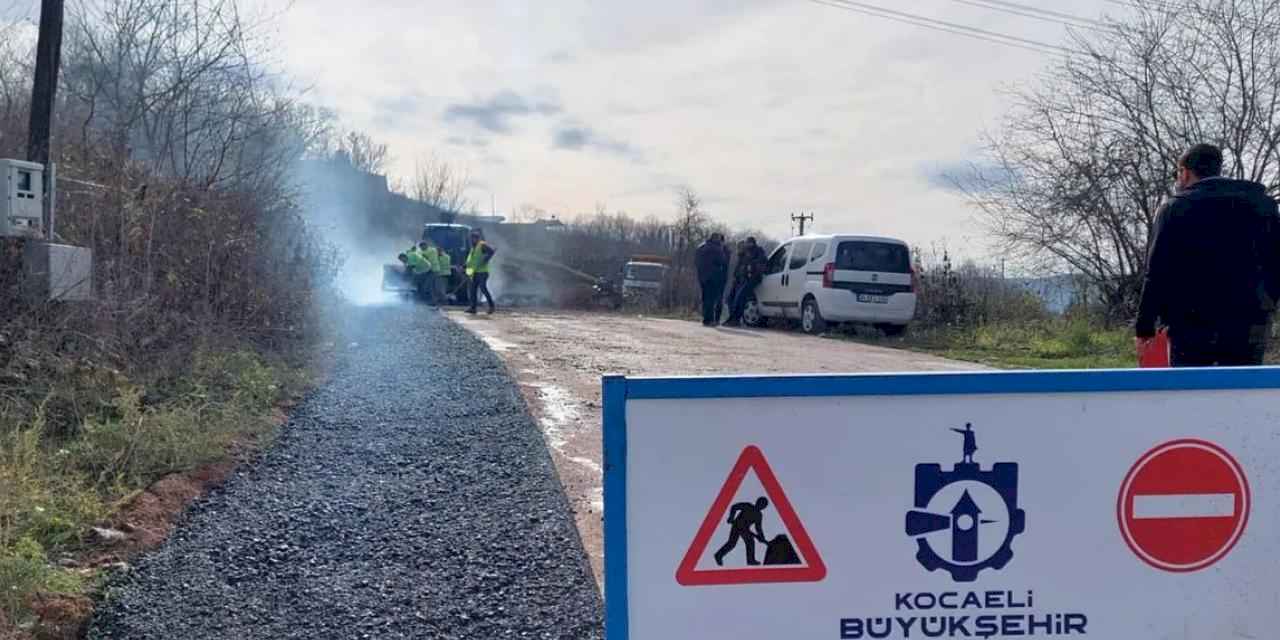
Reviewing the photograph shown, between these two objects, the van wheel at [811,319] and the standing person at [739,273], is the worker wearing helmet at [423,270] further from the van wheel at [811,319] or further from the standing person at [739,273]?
the van wheel at [811,319]

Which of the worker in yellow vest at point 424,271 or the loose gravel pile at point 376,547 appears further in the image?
the worker in yellow vest at point 424,271

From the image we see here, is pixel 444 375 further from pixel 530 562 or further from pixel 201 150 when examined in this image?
pixel 530 562

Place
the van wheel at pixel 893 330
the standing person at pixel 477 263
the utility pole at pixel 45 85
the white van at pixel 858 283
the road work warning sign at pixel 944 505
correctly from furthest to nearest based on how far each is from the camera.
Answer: the standing person at pixel 477 263 < the van wheel at pixel 893 330 < the white van at pixel 858 283 < the utility pole at pixel 45 85 < the road work warning sign at pixel 944 505

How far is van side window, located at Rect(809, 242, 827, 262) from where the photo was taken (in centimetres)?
1803

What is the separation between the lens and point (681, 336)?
16625 millimetres

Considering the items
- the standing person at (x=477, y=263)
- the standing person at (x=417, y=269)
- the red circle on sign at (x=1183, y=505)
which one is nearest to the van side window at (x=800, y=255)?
the standing person at (x=477, y=263)

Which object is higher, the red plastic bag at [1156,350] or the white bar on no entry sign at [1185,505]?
the red plastic bag at [1156,350]

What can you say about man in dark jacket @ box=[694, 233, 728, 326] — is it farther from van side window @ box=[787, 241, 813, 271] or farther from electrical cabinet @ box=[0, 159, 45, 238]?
electrical cabinet @ box=[0, 159, 45, 238]

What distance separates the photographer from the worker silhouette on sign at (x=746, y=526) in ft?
8.25

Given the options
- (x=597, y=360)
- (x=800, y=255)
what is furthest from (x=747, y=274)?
(x=597, y=360)

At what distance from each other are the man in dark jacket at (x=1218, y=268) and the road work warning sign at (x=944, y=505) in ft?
7.92

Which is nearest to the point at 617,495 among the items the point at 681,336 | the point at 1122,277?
→ the point at 681,336

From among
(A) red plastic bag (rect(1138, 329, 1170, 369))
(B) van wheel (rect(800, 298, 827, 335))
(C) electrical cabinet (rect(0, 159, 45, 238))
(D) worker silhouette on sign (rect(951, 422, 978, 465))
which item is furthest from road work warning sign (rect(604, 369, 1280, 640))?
(B) van wheel (rect(800, 298, 827, 335))

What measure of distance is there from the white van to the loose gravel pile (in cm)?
1061
